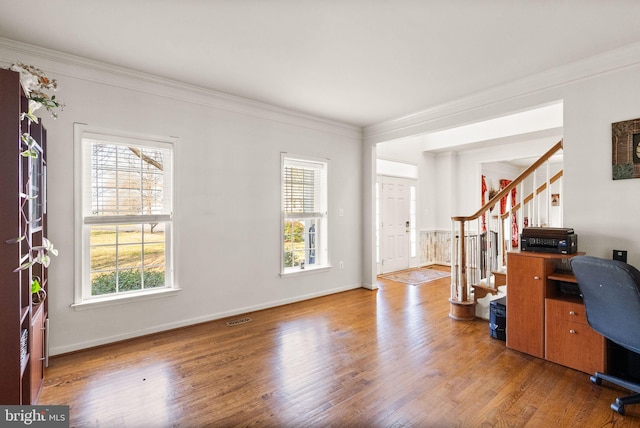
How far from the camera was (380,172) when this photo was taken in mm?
6320

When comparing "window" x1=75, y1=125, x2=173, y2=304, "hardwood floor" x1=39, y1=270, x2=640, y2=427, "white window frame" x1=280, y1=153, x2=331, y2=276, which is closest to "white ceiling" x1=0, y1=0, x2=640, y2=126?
"window" x1=75, y1=125, x2=173, y2=304

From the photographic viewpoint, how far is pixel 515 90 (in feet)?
10.9

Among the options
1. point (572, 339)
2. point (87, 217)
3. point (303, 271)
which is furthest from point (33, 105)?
point (572, 339)

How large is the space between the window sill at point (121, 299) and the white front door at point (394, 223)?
4.16 metres

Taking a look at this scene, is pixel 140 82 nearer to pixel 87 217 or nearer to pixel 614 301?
pixel 87 217

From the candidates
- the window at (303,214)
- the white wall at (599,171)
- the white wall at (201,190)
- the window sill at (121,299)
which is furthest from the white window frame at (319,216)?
the white wall at (599,171)

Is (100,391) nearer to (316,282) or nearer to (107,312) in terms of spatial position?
(107,312)

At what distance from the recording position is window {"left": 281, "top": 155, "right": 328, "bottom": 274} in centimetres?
446

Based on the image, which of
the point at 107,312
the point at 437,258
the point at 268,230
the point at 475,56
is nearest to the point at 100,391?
the point at 107,312

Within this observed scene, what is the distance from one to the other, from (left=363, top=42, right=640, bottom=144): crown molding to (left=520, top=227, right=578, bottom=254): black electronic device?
1.43 m

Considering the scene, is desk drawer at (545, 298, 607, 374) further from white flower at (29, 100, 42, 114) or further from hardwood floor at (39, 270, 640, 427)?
white flower at (29, 100, 42, 114)

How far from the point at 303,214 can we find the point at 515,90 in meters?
2.95

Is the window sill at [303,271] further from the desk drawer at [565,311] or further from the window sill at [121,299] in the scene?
the desk drawer at [565,311]

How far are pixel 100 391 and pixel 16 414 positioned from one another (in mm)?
579
